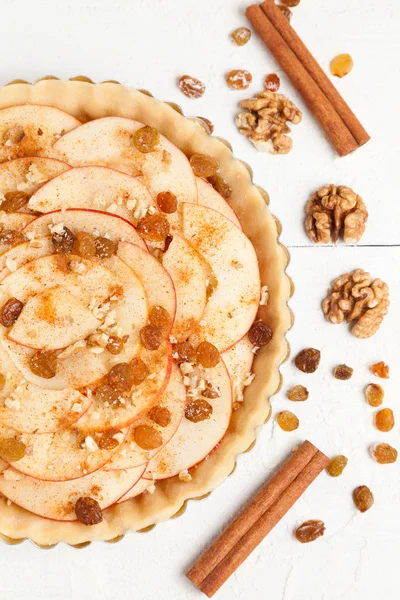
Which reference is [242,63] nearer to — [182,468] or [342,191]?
[342,191]

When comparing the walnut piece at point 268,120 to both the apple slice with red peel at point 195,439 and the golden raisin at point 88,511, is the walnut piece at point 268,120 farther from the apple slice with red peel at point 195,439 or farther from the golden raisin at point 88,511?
the golden raisin at point 88,511

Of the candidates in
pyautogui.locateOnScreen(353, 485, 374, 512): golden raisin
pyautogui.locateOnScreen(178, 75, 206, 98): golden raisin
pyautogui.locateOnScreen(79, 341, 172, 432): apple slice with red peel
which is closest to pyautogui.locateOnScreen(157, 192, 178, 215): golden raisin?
pyautogui.locateOnScreen(79, 341, 172, 432): apple slice with red peel

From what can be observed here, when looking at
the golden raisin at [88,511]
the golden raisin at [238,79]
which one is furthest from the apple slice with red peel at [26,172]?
the golden raisin at [88,511]

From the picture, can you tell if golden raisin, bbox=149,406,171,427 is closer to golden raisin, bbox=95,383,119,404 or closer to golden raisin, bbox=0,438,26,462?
golden raisin, bbox=95,383,119,404

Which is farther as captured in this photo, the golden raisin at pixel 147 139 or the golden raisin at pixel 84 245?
the golden raisin at pixel 147 139

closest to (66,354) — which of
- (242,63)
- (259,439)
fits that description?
(259,439)

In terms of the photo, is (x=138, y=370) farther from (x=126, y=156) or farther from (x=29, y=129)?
(x=29, y=129)
